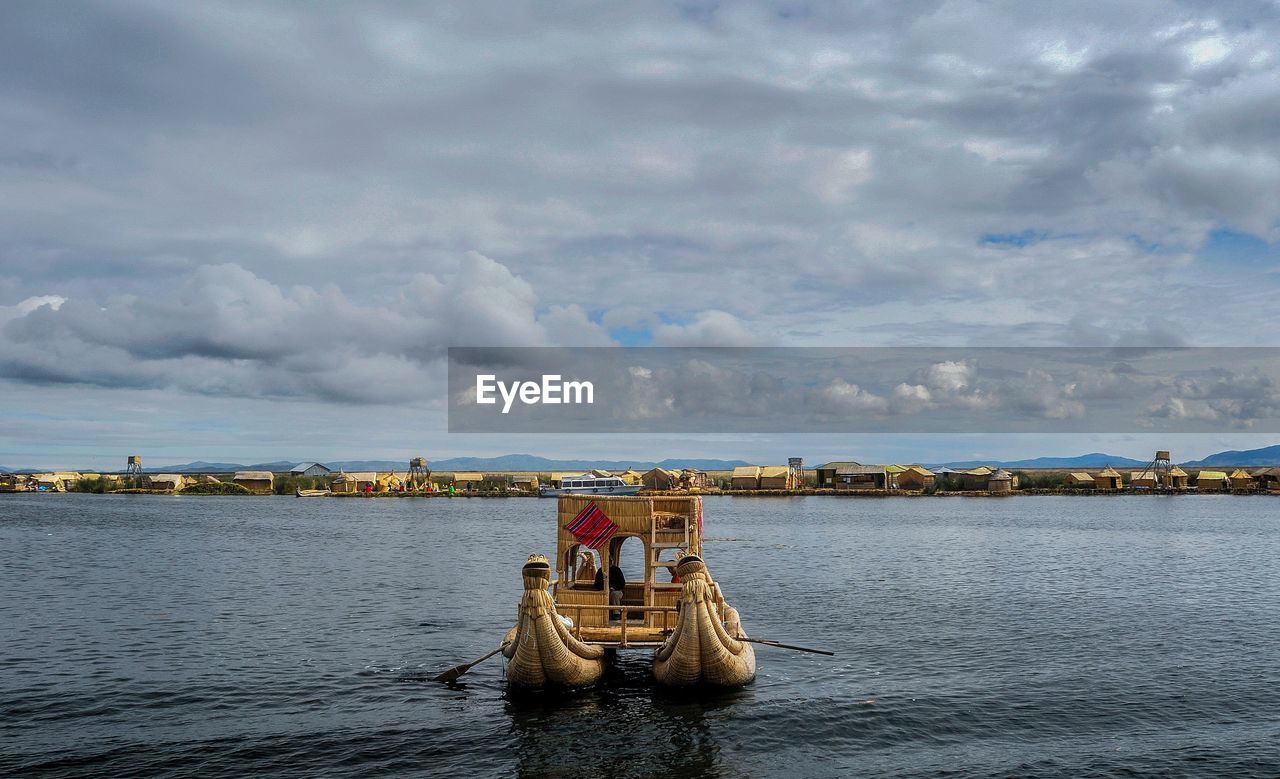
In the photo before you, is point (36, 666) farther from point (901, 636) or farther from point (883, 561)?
point (883, 561)

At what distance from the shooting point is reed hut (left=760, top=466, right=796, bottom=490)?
582ft

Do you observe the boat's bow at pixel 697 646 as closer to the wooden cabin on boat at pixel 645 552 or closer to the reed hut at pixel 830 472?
the wooden cabin on boat at pixel 645 552

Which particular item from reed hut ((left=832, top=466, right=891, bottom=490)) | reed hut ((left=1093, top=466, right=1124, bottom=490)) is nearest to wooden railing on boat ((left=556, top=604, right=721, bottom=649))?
reed hut ((left=832, top=466, right=891, bottom=490))

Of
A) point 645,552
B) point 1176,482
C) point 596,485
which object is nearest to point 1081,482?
point 1176,482

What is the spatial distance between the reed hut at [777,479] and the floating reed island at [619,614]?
485 feet

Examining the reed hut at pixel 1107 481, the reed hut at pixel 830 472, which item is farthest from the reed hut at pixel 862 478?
the reed hut at pixel 1107 481

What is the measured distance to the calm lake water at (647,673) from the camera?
22141mm

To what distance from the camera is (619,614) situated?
103ft

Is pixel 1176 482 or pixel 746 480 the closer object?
pixel 746 480

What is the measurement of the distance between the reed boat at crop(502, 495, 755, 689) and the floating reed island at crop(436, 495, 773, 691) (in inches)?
1.3

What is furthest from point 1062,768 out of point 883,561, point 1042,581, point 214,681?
point 883,561

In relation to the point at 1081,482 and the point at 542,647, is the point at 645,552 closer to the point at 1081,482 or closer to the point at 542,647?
the point at 542,647

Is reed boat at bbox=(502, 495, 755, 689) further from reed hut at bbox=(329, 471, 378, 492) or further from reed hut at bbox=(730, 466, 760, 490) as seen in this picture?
reed hut at bbox=(329, 471, 378, 492)

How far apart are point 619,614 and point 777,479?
149 metres
